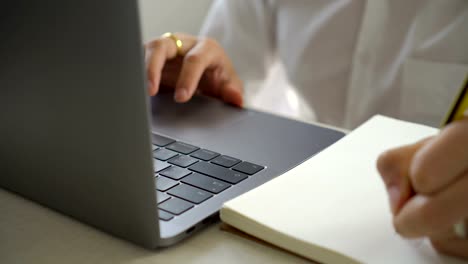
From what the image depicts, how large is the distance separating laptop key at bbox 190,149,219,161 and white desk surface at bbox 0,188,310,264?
9 centimetres

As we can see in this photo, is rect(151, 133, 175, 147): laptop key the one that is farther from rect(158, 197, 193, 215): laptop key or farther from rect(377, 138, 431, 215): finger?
rect(377, 138, 431, 215): finger

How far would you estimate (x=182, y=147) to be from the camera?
21.2 inches

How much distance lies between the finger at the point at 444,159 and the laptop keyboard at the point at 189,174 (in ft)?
0.59

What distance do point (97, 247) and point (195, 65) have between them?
337 millimetres

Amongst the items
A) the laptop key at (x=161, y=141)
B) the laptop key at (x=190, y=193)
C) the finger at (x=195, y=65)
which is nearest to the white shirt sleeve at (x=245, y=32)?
the finger at (x=195, y=65)

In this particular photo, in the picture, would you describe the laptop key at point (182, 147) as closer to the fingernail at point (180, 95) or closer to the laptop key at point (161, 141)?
the laptop key at point (161, 141)

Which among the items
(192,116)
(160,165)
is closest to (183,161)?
(160,165)

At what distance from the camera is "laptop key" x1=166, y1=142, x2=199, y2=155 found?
1.74ft

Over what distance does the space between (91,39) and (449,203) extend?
0.74 ft

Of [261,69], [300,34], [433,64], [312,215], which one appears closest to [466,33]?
[433,64]

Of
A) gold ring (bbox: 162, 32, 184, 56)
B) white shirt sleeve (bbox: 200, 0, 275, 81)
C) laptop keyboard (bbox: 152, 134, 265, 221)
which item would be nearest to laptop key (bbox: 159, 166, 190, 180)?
laptop keyboard (bbox: 152, 134, 265, 221)

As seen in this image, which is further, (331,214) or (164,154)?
(164,154)

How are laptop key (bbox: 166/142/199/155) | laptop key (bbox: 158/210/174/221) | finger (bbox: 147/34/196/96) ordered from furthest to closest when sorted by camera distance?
finger (bbox: 147/34/196/96), laptop key (bbox: 166/142/199/155), laptop key (bbox: 158/210/174/221)

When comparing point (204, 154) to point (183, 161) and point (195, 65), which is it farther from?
point (195, 65)
